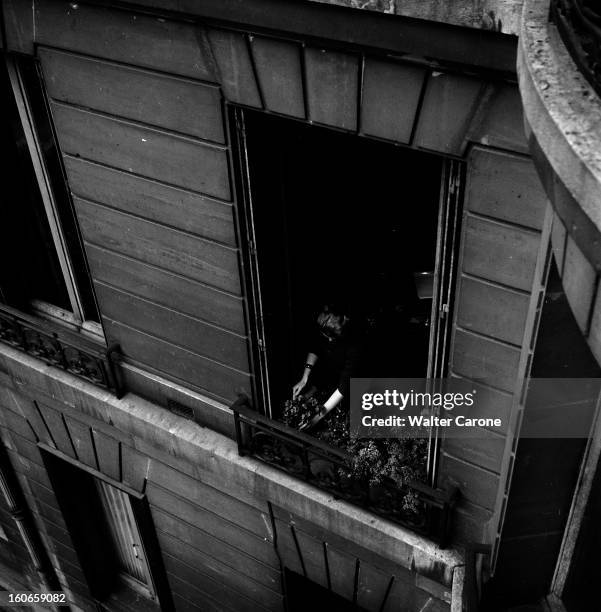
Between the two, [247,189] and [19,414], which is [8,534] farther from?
[247,189]

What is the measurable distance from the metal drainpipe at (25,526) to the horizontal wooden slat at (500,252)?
859 centimetres

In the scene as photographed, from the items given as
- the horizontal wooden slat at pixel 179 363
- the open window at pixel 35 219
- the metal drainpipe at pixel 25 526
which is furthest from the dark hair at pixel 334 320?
the metal drainpipe at pixel 25 526

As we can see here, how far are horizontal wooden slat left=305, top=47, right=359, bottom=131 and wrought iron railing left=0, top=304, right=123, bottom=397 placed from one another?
4.14 metres

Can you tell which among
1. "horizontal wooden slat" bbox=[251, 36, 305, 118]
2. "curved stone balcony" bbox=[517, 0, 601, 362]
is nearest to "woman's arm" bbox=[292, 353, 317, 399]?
"horizontal wooden slat" bbox=[251, 36, 305, 118]

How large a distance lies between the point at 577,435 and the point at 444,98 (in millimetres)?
3058

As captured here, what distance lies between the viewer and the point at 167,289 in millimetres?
7609

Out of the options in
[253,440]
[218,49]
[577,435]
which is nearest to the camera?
[218,49]

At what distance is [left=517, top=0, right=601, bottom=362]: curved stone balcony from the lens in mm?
3088

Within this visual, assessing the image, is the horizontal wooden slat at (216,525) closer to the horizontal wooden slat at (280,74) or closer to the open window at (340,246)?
the open window at (340,246)

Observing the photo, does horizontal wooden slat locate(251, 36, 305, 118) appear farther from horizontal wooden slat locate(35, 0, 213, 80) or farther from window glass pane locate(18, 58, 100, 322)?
window glass pane locate(18, 58, 100, 322)

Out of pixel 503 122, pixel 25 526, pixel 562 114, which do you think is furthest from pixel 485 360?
pixel 25 526

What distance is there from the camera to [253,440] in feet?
26.3

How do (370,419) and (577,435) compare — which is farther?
(370,419)

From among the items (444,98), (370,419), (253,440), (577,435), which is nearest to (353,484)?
(370,419)
